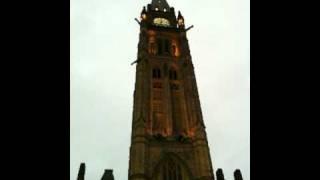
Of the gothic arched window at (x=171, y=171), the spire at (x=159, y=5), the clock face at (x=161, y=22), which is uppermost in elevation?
the spire at (x=159, y=5)

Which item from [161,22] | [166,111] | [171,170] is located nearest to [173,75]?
[166,111]

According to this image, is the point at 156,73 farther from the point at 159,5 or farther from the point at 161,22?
the point at 159,5

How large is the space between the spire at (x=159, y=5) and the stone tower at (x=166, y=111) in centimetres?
566

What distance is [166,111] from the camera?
1993 inches

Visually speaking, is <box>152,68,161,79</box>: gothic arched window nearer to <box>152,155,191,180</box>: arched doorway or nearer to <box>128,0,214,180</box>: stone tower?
<box>128,0,214,180</box>: stone tower

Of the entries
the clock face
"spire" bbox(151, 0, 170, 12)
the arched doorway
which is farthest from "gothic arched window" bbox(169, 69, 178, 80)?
"spire" bbox(151, 0, 170, 12)

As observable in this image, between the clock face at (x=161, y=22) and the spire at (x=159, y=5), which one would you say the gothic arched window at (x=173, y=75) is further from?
the spire at (x=159, y=5)

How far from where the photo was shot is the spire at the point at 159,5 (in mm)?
75787

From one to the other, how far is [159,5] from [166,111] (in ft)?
117

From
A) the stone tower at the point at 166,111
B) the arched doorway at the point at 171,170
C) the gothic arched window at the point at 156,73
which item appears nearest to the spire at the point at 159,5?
the stone tower at the point at 166,111

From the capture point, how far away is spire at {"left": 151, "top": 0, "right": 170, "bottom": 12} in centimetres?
7579
